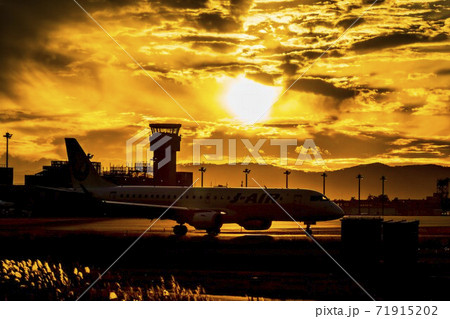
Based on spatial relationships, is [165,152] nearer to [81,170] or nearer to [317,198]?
[81,170]

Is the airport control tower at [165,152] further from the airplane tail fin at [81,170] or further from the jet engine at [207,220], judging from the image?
the jet engine at [207,220]

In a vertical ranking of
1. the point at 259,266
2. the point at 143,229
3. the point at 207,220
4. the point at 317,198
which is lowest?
the point at 143,229

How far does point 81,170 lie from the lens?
225ft

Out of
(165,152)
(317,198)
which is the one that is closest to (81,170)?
(317,198)

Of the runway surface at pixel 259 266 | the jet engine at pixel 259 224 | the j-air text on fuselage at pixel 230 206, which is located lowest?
the runway surface at pixel 259 266

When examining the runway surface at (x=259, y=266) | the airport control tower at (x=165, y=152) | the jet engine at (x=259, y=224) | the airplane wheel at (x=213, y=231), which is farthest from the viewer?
the airport control tower at (x=165, y=152)

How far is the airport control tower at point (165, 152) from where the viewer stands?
14462 cm

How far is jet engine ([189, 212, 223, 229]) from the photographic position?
165ft

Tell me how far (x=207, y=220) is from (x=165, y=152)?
97566mm

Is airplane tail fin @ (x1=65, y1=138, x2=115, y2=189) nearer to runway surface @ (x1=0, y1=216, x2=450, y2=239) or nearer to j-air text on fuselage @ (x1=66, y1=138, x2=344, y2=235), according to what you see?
runway surface @ (x1=0, y1=216, x2=450, y2=239)
